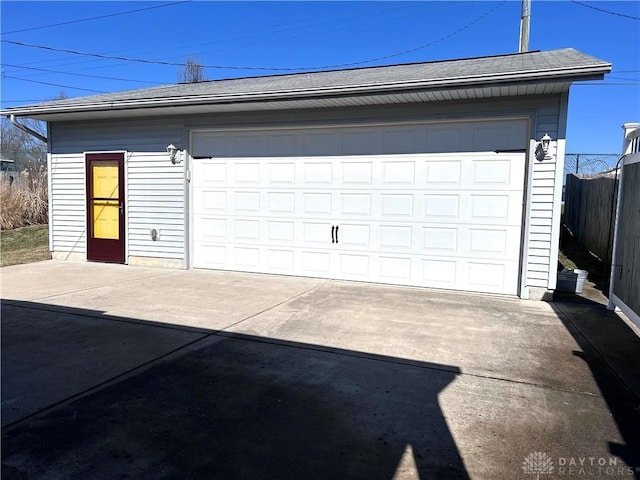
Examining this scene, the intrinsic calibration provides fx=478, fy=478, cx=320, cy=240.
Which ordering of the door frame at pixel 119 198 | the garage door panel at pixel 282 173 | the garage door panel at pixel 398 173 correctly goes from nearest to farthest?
1. the garage door panel at pixel 398 173
2. the garage door panel at pixel 282 173
3. the door frame at pixel 119 198

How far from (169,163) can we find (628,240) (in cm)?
742

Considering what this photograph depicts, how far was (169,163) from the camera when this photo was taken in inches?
354

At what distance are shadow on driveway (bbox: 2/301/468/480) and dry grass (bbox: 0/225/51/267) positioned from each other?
6.13m

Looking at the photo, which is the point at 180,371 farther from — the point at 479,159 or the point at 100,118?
the point at 100,118

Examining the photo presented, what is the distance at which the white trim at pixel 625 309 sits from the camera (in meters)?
4.86

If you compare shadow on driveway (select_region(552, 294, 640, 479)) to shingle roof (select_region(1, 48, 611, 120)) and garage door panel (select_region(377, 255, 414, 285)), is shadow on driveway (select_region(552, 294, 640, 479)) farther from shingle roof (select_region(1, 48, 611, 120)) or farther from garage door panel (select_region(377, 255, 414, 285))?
shingle roof (select_region(1, 48, 611, 120))

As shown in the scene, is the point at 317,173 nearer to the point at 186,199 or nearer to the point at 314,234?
the point at 314,234

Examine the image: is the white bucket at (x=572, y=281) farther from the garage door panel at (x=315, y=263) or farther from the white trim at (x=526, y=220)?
the garage door panel at (x=315, y=263)

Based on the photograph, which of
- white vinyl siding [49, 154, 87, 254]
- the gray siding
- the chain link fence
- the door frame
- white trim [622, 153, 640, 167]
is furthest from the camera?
the chain link fence

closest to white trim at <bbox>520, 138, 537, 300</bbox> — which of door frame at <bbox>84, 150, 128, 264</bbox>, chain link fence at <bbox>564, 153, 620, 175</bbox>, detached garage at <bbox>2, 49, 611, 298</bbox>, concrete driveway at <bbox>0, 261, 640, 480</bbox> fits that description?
detached garage at <bbox>2, 49, 611, 298</bbox>

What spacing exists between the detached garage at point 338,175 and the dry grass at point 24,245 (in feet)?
2.62

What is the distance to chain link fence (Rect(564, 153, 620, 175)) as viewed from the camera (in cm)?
1585

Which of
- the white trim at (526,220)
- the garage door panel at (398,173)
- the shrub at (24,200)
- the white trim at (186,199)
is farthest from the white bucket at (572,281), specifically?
the shrub at (24,200)

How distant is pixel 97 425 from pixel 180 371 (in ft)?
3.16
